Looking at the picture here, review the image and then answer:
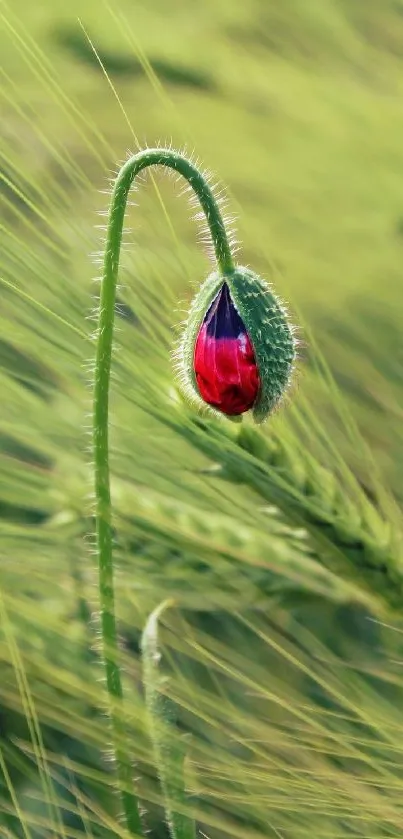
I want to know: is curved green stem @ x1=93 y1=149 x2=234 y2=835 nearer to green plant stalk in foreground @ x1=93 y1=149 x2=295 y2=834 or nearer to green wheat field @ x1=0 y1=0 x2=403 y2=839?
green plant stalk in foreground @ x1=93 y1=149 x2=295 y2=834

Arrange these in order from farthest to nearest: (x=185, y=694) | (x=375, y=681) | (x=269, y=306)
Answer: (x=375, y=681)
(x=185, y=694)
(x=269, y=306)

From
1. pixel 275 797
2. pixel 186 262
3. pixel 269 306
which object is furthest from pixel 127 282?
pixel 275 797

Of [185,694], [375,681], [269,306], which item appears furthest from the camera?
[375,681]

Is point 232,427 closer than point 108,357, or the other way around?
point 108,357

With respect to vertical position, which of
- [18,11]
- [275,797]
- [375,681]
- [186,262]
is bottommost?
[275,797]

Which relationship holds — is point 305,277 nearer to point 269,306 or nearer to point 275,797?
point 269,306

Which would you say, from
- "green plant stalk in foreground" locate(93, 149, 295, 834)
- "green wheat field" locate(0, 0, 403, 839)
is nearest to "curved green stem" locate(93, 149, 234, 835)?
"green plant stalk in foreground" locate(93, 149, 295, 834)
